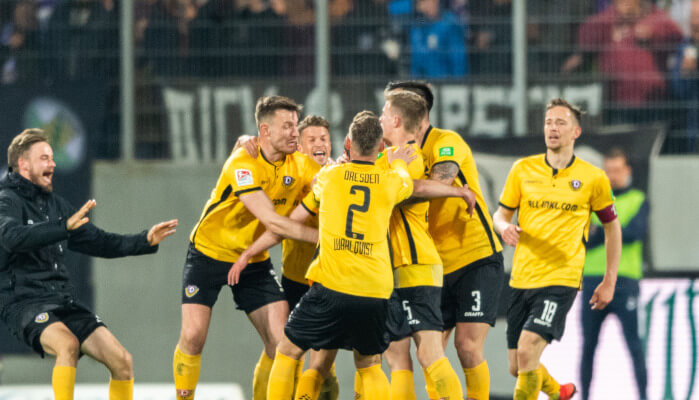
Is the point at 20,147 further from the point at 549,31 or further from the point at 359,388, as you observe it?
the point at 549,31

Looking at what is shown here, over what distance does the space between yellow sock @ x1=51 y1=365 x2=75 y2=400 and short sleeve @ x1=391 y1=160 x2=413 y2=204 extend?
2.46 m

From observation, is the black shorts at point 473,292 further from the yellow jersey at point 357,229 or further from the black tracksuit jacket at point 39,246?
the black tracksuit jacket at point 39,246

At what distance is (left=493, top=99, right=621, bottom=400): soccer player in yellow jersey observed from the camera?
7234 mm

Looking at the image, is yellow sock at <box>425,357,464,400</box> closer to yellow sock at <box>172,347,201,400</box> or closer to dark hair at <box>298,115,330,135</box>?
yellow sock at <box>172,347,201,400</box>

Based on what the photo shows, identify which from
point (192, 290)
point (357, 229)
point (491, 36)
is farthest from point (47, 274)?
point (491, 36)

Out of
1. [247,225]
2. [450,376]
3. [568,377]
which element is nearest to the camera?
[450,376]

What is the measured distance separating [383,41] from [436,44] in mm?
534

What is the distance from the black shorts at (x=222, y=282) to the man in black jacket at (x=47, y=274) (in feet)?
1.20

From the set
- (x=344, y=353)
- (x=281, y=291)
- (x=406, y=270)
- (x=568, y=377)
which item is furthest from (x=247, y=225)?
(x=568, y=377)

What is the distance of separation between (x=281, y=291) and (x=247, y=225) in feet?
1.78

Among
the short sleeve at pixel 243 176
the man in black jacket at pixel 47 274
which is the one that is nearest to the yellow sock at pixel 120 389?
the man in black jacket at pixel 47 274

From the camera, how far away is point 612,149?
31.6 ft

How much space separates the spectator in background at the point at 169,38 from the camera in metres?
9.82

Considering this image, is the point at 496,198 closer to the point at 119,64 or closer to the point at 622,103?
the point at 622,103
